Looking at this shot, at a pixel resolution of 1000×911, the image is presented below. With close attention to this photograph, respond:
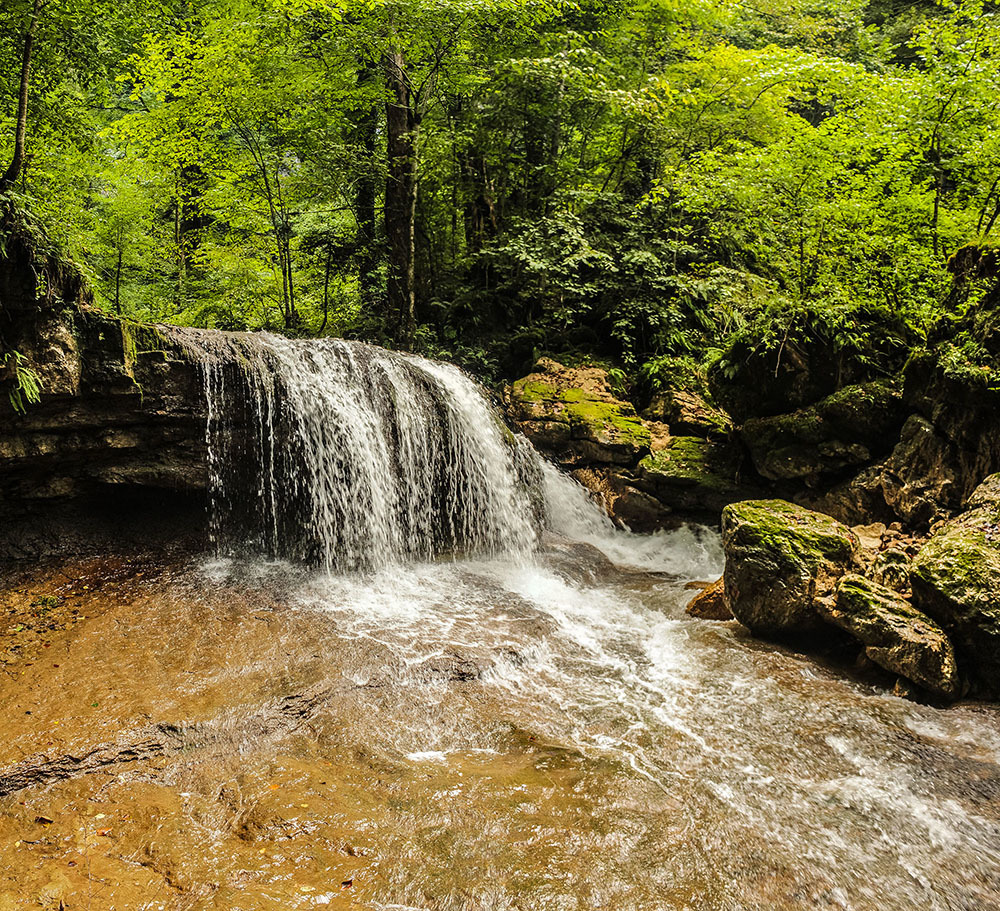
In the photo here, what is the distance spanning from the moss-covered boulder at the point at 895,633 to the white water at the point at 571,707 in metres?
0.24

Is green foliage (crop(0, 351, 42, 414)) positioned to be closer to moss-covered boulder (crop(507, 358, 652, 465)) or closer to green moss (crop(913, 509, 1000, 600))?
moss-covered boulder (crop(507, 358, 652, 465))

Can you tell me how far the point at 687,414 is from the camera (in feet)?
32.3

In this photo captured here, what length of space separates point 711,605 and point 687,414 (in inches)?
172

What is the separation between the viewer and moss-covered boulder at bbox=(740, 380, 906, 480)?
24.5ft

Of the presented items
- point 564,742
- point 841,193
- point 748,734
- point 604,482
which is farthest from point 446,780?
point 841,193

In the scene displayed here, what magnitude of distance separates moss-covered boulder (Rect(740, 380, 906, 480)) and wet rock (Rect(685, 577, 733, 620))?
2692mm

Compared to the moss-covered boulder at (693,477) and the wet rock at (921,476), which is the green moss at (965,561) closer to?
the wet rock at (921,476)

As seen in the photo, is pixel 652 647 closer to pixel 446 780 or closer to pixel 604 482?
pixel 446 780

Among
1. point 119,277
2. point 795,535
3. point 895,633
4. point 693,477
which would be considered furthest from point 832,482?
point 119,277

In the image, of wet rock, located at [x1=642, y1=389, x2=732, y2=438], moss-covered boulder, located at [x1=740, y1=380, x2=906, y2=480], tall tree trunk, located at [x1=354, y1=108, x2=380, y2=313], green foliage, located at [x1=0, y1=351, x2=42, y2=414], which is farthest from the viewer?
tall tree trunk, located at [x1=354, y1=108, x2=380, y2=313]

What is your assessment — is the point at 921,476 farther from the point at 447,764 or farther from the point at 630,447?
the point at 447,764

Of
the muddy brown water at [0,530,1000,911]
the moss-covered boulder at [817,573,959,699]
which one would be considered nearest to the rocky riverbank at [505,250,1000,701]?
the moss-covered boulder at [817,573,959,699]

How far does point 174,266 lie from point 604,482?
32.8ft

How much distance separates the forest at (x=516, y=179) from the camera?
750 centimetres
